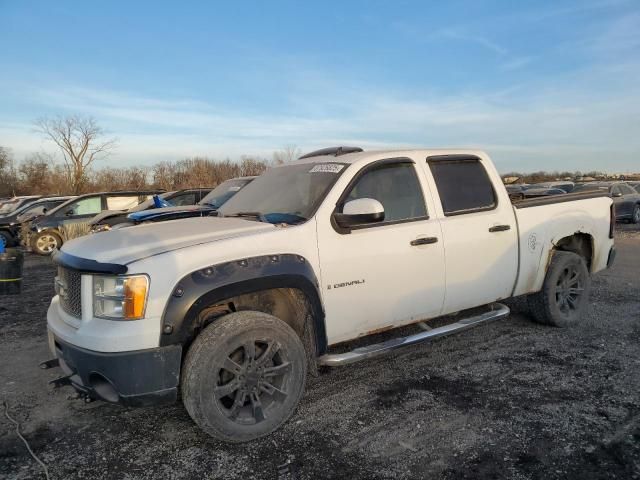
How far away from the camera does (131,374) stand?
2877 millimetres

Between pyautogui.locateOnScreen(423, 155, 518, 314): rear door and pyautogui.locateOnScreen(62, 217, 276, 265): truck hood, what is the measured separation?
171 centimetres

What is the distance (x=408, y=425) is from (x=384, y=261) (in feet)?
3.92

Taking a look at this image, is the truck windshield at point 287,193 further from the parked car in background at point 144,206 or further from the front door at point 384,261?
the parked car in background at point 144,206

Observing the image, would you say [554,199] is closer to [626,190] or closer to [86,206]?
[86,206]

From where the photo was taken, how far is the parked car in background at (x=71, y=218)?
14000mm

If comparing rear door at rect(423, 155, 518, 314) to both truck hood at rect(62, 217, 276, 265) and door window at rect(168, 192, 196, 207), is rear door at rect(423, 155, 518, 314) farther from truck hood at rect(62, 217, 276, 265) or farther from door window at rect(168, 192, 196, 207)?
door window at rect(168, 192, 196, 207)

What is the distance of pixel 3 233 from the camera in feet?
52.6

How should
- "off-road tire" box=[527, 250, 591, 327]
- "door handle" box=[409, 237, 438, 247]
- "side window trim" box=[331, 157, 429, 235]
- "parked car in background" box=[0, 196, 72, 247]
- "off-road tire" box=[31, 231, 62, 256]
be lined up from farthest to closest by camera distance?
1. "parked car in background" box=[0, 196, 72, 247]
2. "off-road tire" box=[31, 231, 62, 256]
3. "off-road tire" box=[527, 250, 591, 327]
4. "door handle" box=[409, 237, 438, 247]
5. "side window trim" box=[331, 157, 429, 235]

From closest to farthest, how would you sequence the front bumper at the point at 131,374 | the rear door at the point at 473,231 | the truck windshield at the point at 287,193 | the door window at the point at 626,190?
the front bumper at the point at 131,374
the truck windshield at the point at 287,193
the rear door at the point at 473,231
the door window at the point at 626,190

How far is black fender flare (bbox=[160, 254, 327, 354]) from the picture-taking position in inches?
117

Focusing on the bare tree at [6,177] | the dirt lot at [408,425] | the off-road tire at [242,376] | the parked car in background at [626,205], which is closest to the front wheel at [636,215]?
the parked car in background at [626,205]

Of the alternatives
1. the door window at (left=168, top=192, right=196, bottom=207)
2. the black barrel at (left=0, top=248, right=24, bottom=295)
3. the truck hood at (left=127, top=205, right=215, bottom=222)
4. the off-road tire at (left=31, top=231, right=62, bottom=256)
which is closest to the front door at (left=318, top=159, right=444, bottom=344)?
the truck hood at (left=127, top=205, right=215, bottom=222)

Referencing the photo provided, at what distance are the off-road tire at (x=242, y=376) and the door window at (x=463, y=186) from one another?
1976 millimetres

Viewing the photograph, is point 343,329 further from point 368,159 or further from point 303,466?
point 368,159
